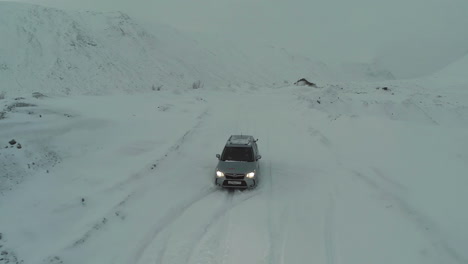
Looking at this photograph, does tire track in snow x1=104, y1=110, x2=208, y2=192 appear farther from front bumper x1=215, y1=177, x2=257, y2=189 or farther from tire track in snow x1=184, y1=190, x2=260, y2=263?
tire track in snow x1=184, y1=190, x2=260, y2=263

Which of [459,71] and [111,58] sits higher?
[111,58]

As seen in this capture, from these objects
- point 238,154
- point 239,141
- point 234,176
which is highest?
point 239,141

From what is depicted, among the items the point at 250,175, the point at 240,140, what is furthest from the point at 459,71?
the point at 250,175

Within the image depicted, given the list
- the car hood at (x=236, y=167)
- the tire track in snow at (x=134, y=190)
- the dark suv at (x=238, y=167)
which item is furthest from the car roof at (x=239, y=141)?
the tire track in snow at (x=134, y=190)

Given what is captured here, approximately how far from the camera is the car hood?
47.4ft

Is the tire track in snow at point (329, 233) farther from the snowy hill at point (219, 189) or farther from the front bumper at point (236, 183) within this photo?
the front bumper at point (236, 183)

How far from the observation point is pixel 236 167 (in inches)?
578

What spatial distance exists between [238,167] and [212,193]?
1.42 metres

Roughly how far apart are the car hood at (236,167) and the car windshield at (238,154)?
1.19 ft

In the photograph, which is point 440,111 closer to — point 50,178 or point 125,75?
point 50,178

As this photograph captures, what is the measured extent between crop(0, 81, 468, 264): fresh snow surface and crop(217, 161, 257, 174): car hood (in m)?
0.83

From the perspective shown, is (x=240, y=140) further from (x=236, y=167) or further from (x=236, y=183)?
(x=236, y=183)

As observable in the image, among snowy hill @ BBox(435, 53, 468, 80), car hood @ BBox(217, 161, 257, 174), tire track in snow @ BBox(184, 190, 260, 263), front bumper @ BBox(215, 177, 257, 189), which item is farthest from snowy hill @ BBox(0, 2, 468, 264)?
snowy hill @ BBox(435, 53, 468, 80)

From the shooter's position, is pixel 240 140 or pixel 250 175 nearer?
pixel 250 175
